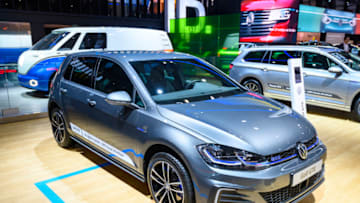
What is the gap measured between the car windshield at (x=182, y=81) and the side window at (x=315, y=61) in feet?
11.3

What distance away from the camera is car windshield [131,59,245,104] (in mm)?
2665

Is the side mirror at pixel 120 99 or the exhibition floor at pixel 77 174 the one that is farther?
the exhibition floor at pixel 77 174

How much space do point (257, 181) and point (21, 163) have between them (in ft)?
10.0

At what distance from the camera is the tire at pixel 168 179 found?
81.4 inches

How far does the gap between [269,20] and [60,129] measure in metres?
10.9

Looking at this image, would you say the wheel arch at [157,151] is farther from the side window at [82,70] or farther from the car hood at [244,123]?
the side window at [82,70]

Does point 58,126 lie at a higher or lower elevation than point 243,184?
lower

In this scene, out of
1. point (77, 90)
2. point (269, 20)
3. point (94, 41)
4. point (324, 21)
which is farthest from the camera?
point (324, 21)

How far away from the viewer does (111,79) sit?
2.97 m

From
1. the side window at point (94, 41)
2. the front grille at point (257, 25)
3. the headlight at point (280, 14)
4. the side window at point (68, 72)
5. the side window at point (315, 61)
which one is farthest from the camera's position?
the front grille at point (257, 25)

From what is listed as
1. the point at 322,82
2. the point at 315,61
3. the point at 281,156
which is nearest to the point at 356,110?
the point at 322,82

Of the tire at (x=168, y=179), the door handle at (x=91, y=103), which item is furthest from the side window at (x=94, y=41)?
the tire at (x=168, y=179)

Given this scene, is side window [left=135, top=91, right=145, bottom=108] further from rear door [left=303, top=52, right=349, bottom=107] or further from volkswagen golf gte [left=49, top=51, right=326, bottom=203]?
rear door [left=303, top=52, right=349, bottom=107]

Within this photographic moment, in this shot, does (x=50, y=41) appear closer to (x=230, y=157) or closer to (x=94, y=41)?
(x=94, y=41)
